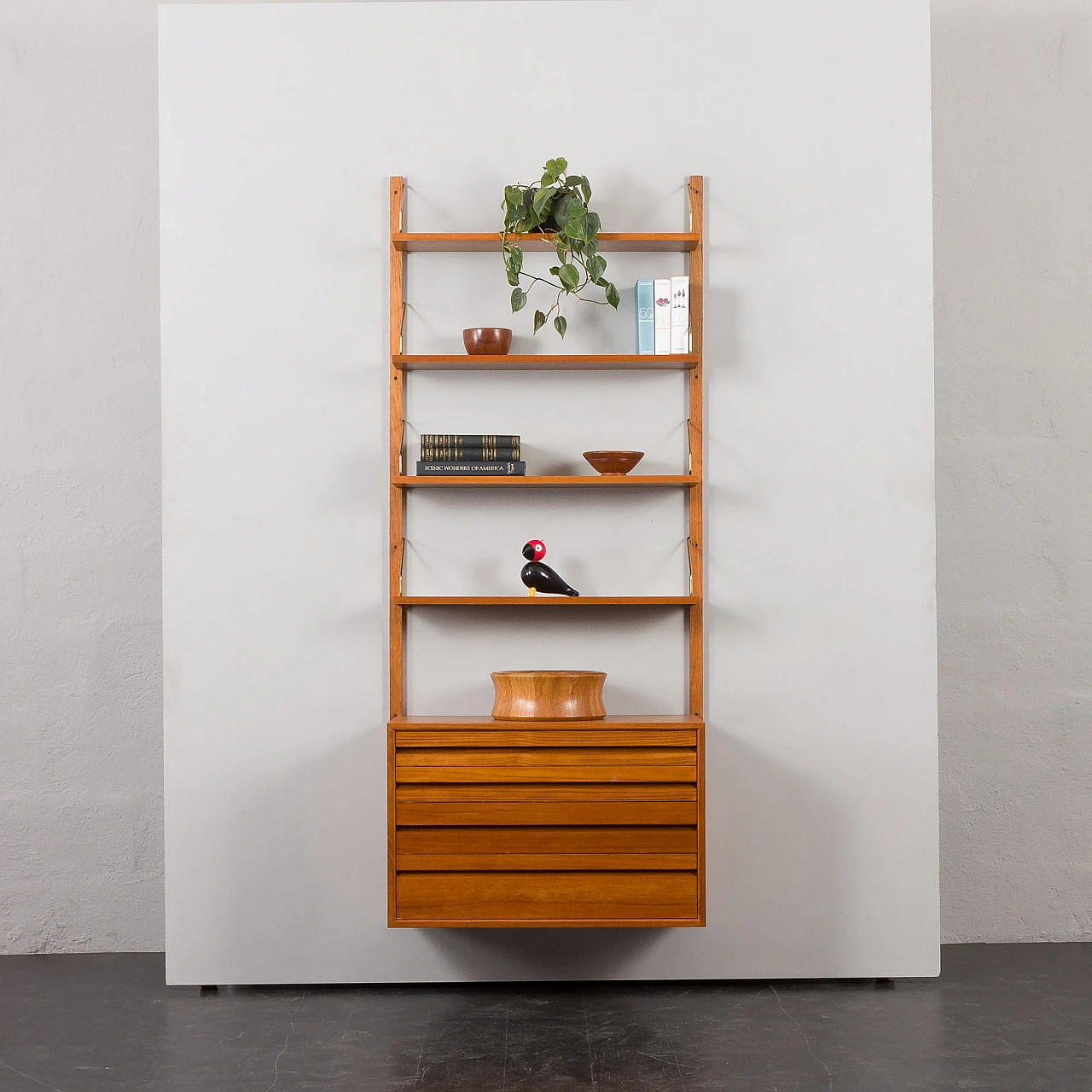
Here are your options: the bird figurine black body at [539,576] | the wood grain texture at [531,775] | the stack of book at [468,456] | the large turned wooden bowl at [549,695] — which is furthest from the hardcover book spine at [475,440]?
the wood grain texture at [531,775]

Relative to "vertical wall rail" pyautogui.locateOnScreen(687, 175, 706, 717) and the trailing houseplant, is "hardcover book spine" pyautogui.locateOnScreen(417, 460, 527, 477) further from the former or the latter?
"vertical wall rail" pyautogui.locateOnScreen(687, 175, 706, 717)

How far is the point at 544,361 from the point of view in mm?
3209

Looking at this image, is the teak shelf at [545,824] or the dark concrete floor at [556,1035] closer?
the dark concrete floor at [556,1035]

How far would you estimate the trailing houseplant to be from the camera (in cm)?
313

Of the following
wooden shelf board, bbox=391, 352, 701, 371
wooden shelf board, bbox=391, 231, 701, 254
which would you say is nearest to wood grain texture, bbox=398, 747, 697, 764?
wooden shelf board, bbox=391, 352, 701, 371

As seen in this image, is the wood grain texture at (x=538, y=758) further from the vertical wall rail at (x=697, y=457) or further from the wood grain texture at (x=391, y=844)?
the vertical wall rail at (x=697, y=457)

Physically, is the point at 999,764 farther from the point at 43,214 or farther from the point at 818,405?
the point at 43,214

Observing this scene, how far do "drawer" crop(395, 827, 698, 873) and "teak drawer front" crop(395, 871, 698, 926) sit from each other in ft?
0.08

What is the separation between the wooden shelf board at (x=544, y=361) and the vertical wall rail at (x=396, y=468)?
9 centimetres

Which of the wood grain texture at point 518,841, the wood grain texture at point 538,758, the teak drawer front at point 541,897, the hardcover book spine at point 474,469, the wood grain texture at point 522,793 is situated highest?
the hardcover book spine at point 474,469

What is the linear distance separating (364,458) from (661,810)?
4.44 ft

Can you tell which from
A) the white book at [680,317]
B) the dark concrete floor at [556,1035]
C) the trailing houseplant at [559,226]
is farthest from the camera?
the white book at [680,317]

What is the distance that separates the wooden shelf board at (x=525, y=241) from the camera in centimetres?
323

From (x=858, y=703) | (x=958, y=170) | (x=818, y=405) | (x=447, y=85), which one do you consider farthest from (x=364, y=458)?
(x=958, y=170)
